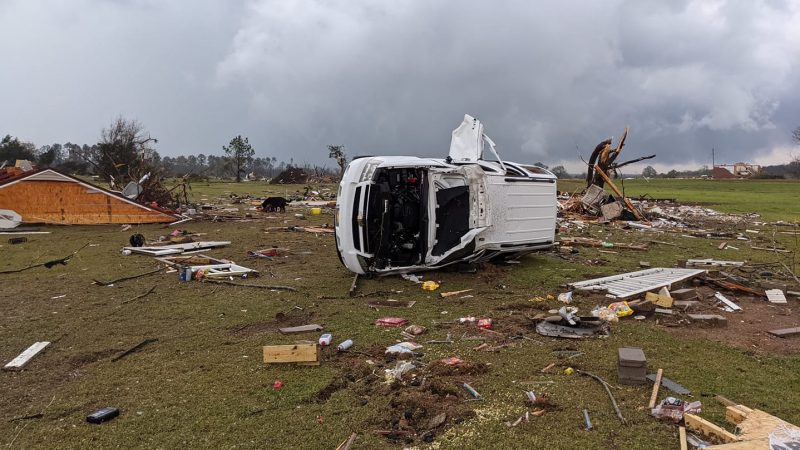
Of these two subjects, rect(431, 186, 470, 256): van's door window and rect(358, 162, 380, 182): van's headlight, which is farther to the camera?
rect(431, 186, 470, 256): van's door window

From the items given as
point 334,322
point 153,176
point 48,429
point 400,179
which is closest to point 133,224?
point 153,176

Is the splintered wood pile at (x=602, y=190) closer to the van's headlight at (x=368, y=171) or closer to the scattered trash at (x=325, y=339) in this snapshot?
the van's headlight at (x=368, y=171)

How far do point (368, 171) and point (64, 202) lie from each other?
12.4 meters

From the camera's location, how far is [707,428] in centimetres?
301

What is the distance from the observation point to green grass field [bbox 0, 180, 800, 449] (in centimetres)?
323

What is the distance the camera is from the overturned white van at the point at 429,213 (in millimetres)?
7426

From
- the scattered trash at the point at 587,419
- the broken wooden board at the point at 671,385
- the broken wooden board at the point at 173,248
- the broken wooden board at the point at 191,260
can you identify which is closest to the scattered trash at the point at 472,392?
the scattered trash at the point at 587,419

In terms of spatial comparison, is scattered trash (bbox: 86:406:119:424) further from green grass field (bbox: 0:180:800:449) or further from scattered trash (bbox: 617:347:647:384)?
scattered trash (bbox: 617:347:647:384)

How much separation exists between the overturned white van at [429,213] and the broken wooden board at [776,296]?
3.35 metres

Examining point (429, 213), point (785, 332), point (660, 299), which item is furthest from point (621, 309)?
point (429, 213)

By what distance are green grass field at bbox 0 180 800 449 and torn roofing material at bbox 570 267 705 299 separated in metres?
0.38

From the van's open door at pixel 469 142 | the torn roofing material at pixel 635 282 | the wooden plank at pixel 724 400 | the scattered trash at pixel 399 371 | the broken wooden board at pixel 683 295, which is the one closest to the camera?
the wooden plank at pixel 724 400

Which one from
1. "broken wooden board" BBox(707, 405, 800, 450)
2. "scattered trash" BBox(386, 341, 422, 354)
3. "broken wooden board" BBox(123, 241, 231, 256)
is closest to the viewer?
"broken wooden board" BBox(707, 405, 800, 450)

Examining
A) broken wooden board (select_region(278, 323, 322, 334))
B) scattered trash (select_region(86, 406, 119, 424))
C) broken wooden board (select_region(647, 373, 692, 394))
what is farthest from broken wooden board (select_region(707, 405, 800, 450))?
scattered trash (select_region(86, 406, 119, 424))
